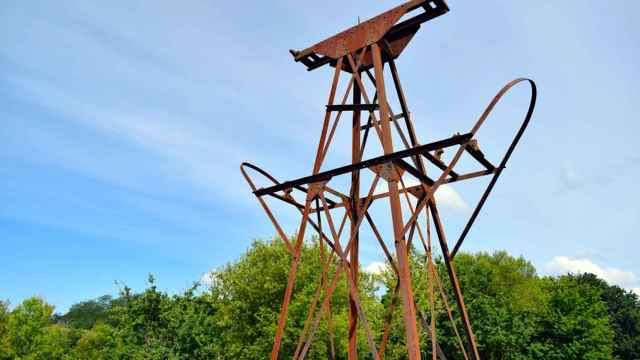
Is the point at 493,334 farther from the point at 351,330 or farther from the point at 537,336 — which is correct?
the point at 351,330

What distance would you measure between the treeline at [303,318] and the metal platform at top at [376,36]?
12.9m

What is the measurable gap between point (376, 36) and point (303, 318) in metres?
17.8

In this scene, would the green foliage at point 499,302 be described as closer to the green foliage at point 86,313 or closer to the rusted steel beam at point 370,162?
the rusted steel beam at point 370,162

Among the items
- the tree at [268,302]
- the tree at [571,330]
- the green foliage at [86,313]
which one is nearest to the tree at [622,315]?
the tree at [571,330]

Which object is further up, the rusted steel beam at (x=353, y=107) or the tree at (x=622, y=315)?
the tree at (x=622, y=315)

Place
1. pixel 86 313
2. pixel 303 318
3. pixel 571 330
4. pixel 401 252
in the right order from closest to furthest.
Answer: pixel 401 252 < pixel 303 318 < pixel 571 330 < pixel 86 313

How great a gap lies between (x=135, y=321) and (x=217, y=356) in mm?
3493

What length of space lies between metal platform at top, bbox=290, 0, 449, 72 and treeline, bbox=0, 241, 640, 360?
1292 cm

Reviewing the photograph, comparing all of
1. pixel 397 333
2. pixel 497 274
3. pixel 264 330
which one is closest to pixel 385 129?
pixel 264 330

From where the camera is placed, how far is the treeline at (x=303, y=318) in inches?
633

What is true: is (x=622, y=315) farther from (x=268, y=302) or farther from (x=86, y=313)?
(x=86, y=313)

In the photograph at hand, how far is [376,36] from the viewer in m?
6.05

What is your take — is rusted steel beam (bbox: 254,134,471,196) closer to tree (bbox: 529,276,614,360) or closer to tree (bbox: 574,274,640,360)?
tree (bbox: 529,276,614,360)

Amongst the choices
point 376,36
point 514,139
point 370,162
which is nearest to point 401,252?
point 370,162
